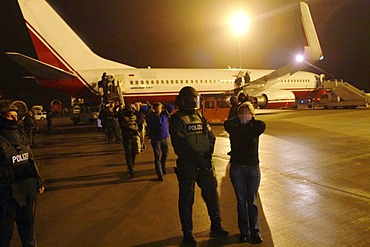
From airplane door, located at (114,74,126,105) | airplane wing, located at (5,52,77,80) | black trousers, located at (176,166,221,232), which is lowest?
black trousers, located at (176,166,221,232)

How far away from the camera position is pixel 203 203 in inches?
211

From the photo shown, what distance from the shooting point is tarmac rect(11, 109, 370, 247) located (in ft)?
13.1

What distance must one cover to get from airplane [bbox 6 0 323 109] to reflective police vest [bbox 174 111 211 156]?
1430 cm

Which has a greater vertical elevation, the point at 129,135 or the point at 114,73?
the point at 114,73

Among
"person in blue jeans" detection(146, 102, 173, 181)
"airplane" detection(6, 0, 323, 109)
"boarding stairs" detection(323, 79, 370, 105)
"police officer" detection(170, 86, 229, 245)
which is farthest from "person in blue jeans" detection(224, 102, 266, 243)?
"boarding stairs" detection(323, 79, 370, 105)

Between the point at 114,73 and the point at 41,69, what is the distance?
16.1ft

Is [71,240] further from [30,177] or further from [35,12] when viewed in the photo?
[35,12]

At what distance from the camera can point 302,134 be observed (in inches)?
510

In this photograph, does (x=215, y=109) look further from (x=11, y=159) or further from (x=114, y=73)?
(x=11, y=159)

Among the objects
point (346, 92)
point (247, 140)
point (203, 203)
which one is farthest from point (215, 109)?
point (346, 92)

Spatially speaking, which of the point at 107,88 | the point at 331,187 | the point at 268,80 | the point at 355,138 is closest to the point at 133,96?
the point at 107,88

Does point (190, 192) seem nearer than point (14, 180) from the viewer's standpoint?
No

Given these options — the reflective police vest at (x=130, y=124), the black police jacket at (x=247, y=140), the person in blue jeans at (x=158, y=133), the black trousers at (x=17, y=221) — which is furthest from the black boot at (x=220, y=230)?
the reflective police vest at (x=130, y=124)

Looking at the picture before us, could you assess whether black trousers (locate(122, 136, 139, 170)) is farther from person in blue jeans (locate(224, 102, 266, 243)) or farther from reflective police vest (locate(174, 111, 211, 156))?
person in blue jeans (locate(224, 102, 266, 243))
